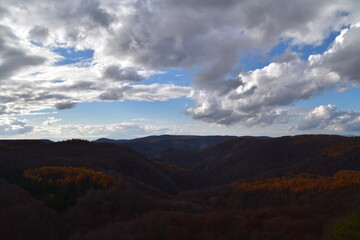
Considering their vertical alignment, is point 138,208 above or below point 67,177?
below

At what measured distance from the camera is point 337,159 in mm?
88938

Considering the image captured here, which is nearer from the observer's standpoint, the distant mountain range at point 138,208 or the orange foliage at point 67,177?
the distant mountain range at point 138,208

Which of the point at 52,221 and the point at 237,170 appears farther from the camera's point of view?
the point at 237,170

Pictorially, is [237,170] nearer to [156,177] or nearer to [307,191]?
[156,177]

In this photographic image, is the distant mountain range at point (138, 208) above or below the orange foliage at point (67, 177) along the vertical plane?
below

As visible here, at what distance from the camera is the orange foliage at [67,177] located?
34219mm

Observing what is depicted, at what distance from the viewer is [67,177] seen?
35.3 m

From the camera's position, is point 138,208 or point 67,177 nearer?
point 138,208

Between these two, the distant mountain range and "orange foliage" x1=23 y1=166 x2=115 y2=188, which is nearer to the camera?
the distant mountain range

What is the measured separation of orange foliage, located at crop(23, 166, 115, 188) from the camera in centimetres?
3422

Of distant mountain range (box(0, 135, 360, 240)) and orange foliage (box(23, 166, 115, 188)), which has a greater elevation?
orange foliage (box(23, 166, 115, 188))

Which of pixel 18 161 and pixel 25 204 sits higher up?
pixel 18 161

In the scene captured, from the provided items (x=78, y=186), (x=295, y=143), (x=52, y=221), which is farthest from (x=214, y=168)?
(x=52, y=221)

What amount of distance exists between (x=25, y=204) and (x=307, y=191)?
38615mm
